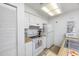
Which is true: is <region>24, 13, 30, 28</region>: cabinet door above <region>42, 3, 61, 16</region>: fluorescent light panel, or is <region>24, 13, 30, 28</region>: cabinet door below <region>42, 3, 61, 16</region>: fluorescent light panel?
below

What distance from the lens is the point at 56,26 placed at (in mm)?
1220

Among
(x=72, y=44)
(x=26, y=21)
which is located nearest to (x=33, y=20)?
(x=26, y=21)

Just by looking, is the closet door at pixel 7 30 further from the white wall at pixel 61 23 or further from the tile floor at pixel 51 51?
the white wall at pixel 61 23

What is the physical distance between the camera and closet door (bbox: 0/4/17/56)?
1.04 m

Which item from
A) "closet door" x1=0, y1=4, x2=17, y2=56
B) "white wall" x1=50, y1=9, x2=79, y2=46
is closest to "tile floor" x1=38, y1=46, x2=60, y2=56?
"white wall" x1=50, y1=9, x2=79, y2=46

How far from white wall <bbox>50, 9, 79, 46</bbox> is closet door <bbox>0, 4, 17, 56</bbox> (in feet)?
1.68

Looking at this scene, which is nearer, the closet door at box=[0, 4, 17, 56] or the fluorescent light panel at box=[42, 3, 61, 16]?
the closet door at box=[0, 4, 17, 56]

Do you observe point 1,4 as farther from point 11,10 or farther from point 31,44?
point 31,44

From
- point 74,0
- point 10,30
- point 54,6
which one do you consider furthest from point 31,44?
point 74,0

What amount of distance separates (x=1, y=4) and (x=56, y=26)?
728 mm

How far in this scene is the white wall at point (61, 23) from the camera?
45.1 inches

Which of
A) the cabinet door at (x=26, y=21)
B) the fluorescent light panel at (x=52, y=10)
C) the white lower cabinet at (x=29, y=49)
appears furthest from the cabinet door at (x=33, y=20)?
the white lower cabinet at (x=29, y=49)

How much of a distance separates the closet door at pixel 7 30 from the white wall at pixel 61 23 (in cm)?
51

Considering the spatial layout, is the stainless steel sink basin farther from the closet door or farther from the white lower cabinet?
the closet door
